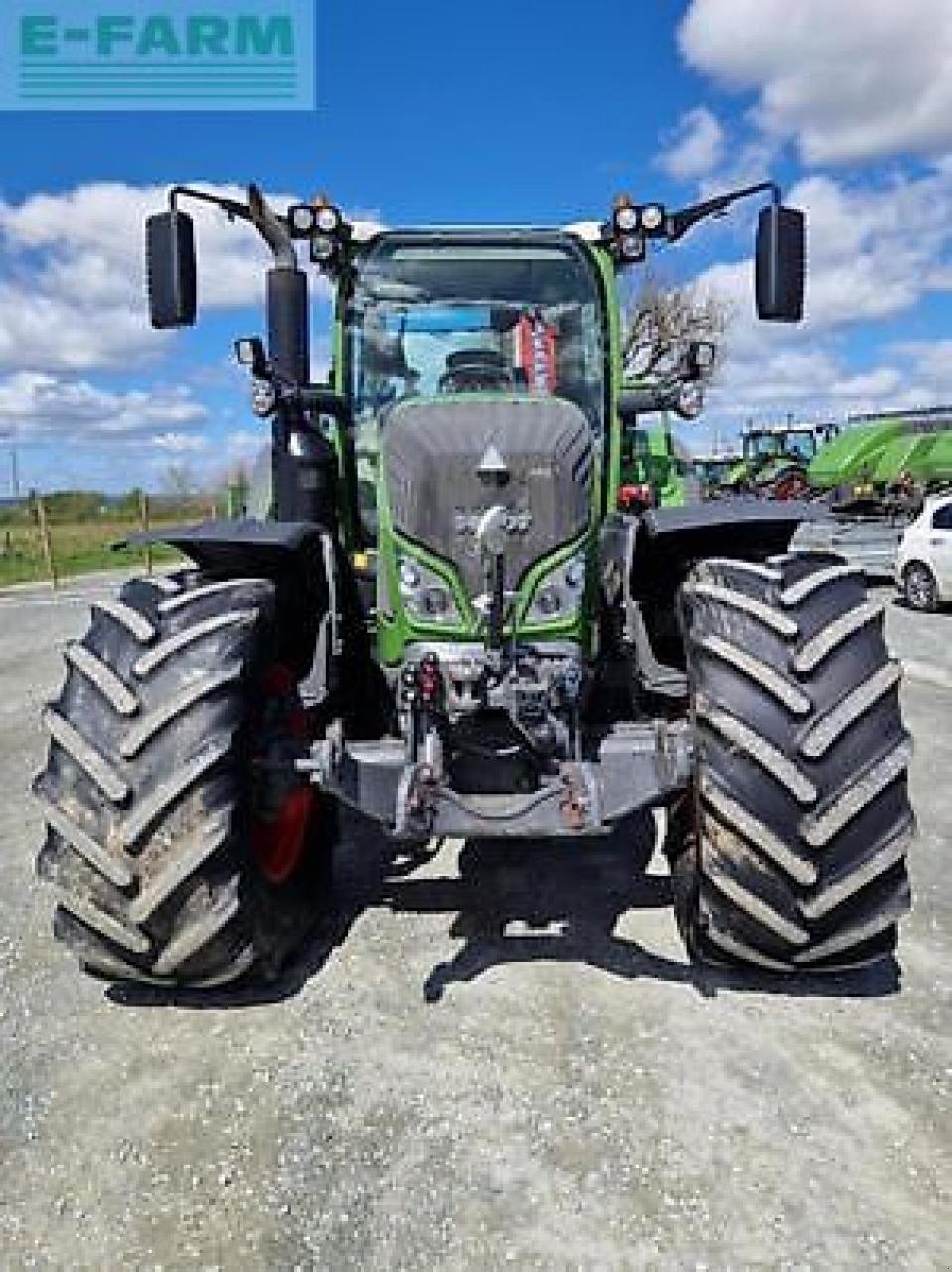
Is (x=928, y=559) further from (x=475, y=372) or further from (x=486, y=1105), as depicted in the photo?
(x=486, y=1105)

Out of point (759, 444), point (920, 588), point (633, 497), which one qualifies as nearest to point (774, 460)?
point (759, 444)

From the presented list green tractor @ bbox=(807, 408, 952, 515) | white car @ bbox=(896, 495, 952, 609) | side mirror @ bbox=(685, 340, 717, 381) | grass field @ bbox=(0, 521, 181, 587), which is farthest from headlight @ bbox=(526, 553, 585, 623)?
green tractor @ bbox=(807, 408, 952, 515)

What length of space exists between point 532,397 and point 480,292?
0.98 meters

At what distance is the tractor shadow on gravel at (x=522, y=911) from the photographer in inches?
132

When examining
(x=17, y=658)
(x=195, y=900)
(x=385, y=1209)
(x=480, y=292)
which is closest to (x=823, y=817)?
(x=385, y=1209)

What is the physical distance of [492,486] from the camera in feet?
11.0

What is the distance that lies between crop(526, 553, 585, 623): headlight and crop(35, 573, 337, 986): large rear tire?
2.76 feet

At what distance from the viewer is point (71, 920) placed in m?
3.15

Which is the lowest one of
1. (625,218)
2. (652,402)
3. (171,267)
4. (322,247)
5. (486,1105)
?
(486,1105)

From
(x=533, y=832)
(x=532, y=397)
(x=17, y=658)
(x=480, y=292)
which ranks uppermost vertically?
(x=480, y=292)

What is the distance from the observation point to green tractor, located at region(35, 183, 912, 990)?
118 inches

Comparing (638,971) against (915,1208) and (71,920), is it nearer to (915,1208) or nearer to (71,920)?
(915,1208)

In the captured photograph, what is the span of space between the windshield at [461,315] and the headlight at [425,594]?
116 centimetres

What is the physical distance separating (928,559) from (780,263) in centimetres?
903
